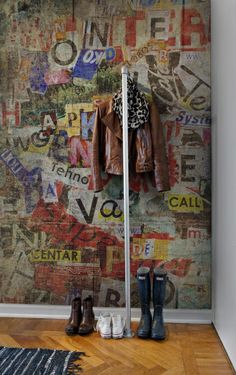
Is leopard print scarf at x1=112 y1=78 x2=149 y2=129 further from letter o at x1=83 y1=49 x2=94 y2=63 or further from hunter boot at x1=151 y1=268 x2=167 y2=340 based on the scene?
hunter boot at x1=151 y1=268 x2=167 y2=340

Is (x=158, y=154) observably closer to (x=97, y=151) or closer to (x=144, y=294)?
(x=97, y=151)

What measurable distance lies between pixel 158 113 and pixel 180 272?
1.17 meters

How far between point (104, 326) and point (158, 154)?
1208mm

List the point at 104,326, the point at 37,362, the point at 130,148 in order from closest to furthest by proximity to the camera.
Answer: the point at 37,362 < the point at 104,326 < the point at 130,148

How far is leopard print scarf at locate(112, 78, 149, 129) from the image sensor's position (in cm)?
258

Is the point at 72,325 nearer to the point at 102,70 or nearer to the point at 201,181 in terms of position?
the point at 201,181

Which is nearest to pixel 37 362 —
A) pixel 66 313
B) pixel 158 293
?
pixel 66 313

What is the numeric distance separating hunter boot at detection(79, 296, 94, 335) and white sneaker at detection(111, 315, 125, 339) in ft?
0.52

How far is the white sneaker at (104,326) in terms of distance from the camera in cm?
242

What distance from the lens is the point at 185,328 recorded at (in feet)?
8.54

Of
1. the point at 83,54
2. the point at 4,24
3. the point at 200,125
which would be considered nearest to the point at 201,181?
the point at 200,125

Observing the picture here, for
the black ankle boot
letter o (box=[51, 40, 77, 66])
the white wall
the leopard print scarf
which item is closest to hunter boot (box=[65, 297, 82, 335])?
the black ankle boot

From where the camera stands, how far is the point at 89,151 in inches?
110

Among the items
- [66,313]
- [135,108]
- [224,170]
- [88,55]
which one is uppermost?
[88,55]
